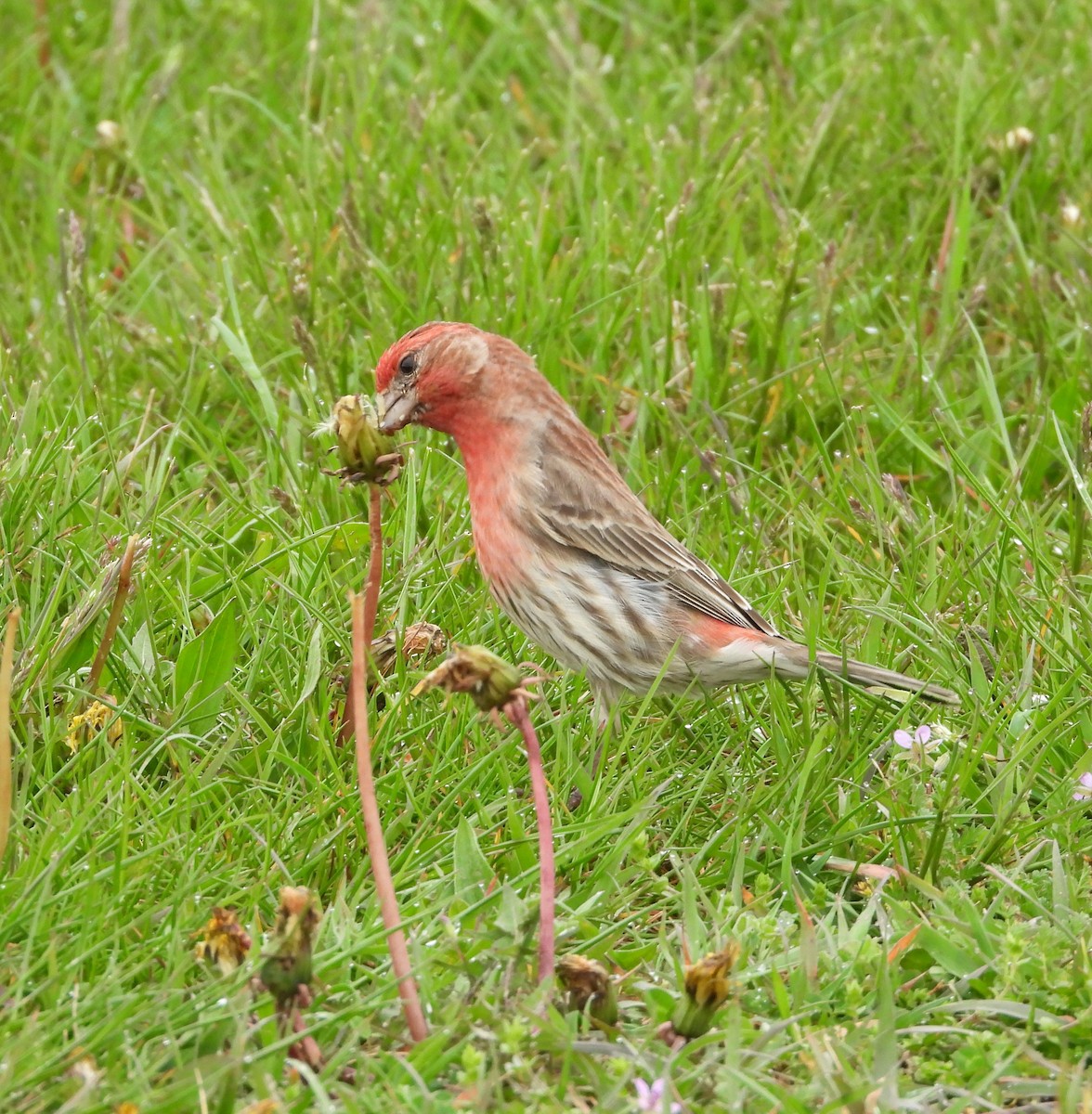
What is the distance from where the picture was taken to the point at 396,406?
17.2ft

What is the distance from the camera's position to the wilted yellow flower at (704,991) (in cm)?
332

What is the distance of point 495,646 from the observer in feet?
17.1

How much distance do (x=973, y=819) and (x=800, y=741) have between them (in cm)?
50

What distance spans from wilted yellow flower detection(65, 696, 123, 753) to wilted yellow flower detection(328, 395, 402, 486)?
0.90 m

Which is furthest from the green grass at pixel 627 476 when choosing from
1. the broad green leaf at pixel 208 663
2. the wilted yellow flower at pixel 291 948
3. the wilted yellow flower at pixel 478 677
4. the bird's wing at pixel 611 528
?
the wilted yellow flower at pixel 478 677

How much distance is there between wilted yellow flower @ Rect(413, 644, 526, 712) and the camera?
3115 millimetres

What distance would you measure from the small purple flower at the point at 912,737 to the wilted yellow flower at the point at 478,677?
1.55 meters

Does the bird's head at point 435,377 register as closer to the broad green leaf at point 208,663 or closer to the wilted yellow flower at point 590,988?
the broad green leaf at point 208,663

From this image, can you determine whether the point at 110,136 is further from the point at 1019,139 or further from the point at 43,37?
the point at 1019,139

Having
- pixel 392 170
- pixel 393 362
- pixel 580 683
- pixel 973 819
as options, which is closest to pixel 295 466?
pixel 393 362

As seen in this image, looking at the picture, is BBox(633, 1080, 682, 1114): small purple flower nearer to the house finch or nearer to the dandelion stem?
the dandelion stem

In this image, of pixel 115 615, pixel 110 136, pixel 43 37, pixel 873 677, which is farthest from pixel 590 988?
pixel 43 37

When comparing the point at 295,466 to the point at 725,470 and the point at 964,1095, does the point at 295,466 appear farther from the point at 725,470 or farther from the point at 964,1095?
the point at 964,1095

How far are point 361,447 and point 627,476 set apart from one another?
225 cm
